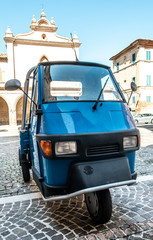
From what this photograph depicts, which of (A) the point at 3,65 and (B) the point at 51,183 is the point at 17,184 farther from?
(A) the point at 3,65

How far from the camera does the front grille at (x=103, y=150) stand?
2112mm

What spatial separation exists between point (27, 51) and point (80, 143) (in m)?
25.7

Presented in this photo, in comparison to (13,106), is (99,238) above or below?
below

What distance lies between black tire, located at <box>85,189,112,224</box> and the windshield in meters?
1.33

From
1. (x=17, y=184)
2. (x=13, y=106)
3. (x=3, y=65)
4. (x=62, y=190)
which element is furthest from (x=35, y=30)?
(x=62, y=190)

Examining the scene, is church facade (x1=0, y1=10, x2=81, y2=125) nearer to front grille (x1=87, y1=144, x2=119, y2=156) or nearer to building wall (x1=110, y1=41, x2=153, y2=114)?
building wall (x1=110, y1=41, x2=153, y2=114)

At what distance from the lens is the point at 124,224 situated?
8.10ft

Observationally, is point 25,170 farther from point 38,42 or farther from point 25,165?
point 38,42

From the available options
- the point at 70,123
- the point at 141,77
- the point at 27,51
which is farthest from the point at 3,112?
the point at 70,123

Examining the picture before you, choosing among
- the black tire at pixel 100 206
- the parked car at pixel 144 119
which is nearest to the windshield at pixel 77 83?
the black tire at pixel 100 206

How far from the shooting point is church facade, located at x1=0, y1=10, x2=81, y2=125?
78.4ft

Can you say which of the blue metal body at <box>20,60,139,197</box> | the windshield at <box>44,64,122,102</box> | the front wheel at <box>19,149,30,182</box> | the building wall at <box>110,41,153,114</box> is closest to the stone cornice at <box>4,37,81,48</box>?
the building wall at <box>110,41,153,114</box>

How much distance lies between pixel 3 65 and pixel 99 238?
2672 centimetres

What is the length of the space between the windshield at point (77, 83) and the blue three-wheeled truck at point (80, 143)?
0.02 metres
